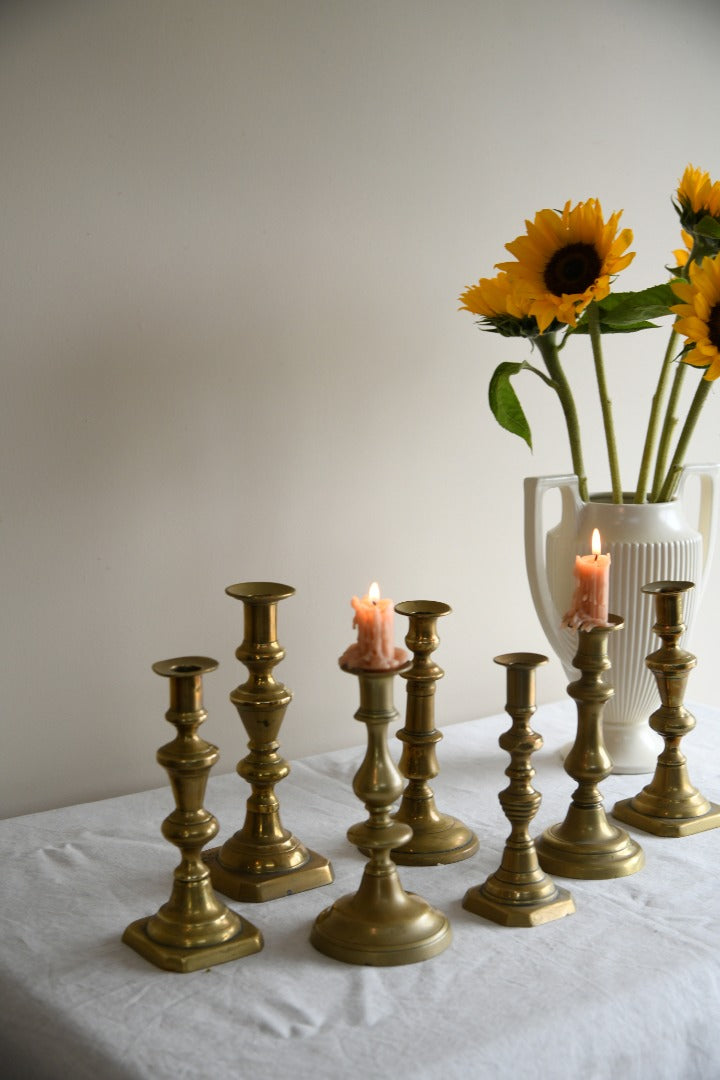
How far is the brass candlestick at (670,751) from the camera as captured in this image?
2.79 feet

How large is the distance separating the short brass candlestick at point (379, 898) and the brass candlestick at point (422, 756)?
0.12 meters

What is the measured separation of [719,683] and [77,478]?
3.16 ft

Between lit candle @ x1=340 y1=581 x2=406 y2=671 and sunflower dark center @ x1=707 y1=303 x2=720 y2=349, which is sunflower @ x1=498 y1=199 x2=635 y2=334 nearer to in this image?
sunflower dark center @ x1=707 y1=303 x2=720 y2=349

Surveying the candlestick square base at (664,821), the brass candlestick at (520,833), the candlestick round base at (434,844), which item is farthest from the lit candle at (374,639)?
the candlestick square base at (664,821)

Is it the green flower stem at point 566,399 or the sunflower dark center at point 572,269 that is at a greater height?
the sunflower dark center at point 572,269

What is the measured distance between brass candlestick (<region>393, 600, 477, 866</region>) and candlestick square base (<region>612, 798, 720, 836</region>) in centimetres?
14

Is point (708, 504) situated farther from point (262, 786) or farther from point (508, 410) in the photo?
point (262, 786)

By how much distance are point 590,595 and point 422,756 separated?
0.55 ft

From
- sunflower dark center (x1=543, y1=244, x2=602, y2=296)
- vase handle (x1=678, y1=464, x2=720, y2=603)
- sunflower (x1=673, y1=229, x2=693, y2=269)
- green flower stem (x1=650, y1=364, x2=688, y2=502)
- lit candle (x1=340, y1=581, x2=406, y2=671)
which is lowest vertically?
lit candle (x1=340, y1=581, x2=406, y2=671)

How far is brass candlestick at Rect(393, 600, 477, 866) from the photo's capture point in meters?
0.79

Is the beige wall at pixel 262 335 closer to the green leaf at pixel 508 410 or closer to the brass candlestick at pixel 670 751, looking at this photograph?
the green leaf at pixel 508 410

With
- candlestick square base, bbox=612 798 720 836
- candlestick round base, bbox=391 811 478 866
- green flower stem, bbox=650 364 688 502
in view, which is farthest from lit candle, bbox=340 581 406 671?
green flower stem, bbox=650 364 688 502

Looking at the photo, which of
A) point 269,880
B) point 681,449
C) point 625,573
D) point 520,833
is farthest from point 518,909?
point 681,449

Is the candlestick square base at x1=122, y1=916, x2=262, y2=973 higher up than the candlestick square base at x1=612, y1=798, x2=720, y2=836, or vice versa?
the candlestick square base at x1=612, y1=798, x2=720, y2=836
